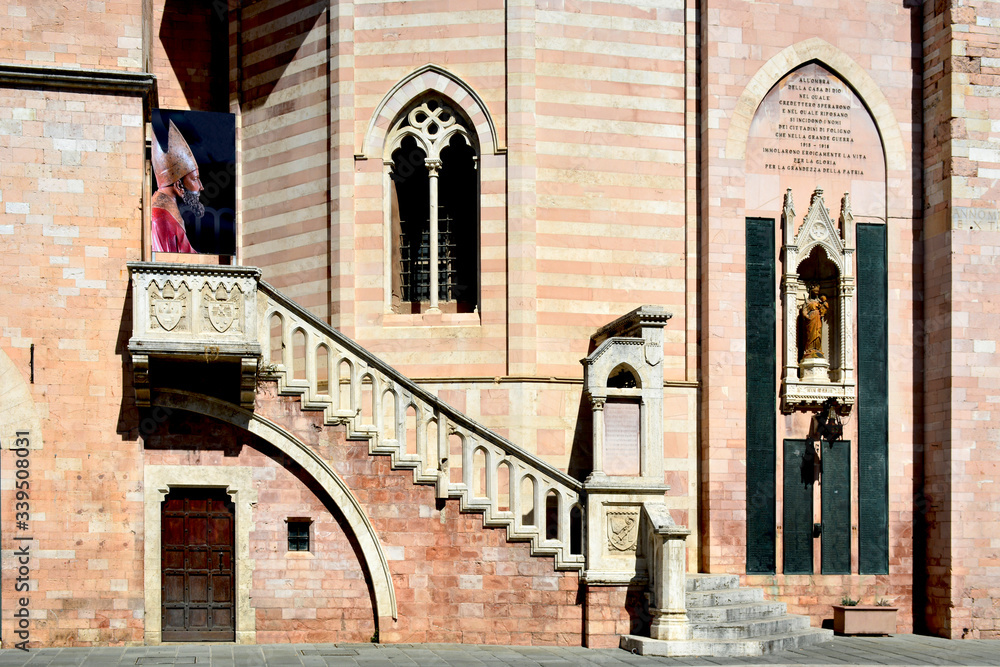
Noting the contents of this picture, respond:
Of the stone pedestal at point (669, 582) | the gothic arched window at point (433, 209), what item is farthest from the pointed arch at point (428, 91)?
the stone pedestal at point (669, 582)

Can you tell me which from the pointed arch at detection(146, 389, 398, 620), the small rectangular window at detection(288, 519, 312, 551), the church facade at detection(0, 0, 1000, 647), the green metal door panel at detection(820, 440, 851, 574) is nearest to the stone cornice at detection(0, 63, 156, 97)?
the church facade at detection(0, 0, 1000, 647)

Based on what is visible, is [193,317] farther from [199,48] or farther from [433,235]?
[199,48]

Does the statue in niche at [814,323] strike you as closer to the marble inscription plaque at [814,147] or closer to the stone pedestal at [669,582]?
the marble inscription plaque at [814,147]

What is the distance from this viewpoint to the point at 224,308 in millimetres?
16328

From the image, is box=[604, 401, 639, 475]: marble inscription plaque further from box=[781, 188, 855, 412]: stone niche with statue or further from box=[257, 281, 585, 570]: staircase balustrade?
box=[781, 188, 855, 412]: stone niche with statue

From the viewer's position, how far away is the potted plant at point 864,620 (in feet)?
63.2

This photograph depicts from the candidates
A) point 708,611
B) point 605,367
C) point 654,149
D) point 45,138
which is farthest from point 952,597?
point 45,138

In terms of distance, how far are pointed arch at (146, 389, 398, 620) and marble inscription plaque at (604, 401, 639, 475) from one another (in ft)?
11.7

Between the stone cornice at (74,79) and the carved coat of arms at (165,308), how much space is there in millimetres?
3163

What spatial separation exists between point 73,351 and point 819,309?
474 inches

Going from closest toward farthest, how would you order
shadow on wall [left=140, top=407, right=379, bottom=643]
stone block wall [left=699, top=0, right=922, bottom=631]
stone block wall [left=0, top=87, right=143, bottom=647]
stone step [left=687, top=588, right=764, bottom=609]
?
stone block wall [left=0, top=87, right=143, bottom=647] → shadow on wall [left=140, top=407, right=379, bottom=643] → stone step [left=687, top=588, right=764, bottom=609] → stone block wall [left=699, top=0, right=922, bottom=631]

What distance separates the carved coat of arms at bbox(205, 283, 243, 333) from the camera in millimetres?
16250

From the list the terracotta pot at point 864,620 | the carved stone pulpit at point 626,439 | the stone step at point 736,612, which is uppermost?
the carved stone pulpit at point 626,439

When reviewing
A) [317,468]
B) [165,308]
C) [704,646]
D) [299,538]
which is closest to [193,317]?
[165,308]
